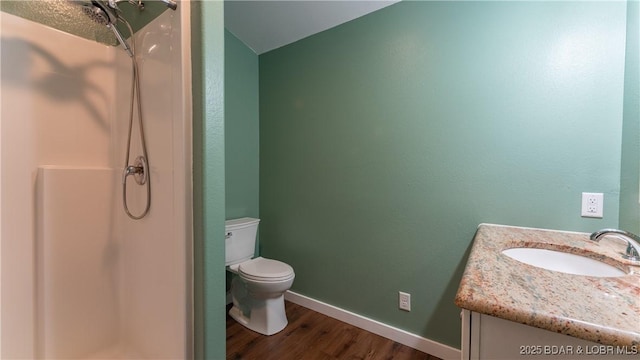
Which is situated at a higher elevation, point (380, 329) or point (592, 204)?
point (592, 204)

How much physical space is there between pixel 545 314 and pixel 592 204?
1.12 meters

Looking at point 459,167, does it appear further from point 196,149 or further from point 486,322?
point 196,149

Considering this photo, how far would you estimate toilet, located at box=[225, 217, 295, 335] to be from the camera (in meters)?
1.74

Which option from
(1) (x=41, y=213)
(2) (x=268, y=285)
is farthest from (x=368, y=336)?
(1) (x=41, y=213)

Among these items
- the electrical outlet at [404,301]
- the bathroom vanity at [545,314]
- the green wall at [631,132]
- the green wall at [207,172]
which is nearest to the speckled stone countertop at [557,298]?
the bathroom vanity at [545,314]

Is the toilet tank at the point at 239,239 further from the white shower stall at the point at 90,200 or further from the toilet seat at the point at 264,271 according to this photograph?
the white shower stall at the point at 90,200

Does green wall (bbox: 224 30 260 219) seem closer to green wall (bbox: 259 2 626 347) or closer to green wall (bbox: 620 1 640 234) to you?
green wall (bbox: 259 2 626 347)

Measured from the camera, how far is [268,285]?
1705 mm

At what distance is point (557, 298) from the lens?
599 mm

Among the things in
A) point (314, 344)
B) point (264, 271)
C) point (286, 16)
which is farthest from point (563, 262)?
point (286, 16)

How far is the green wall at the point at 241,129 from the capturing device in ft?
7.09

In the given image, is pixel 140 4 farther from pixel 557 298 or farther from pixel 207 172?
pixel 557 298

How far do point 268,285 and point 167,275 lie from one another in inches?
32.0

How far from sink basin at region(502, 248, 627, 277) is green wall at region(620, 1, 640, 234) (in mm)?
299
